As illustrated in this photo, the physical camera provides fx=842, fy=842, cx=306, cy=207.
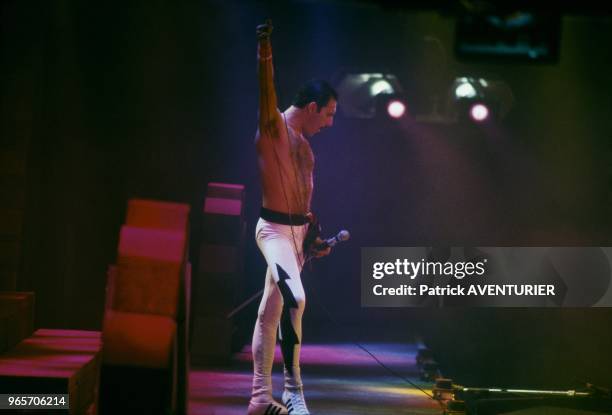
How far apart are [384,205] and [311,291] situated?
1.29 m

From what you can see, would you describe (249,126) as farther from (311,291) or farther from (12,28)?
(12,28)

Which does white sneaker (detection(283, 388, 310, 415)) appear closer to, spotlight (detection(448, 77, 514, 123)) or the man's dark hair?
the man's dark hair

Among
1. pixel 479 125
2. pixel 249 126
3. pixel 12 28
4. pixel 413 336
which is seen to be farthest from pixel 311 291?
pixel 12 28

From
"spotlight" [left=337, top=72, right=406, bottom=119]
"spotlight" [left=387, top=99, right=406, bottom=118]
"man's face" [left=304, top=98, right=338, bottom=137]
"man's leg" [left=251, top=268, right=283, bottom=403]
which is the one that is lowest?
"man's leg" [left=251, top=268, right=283, bottom=403]

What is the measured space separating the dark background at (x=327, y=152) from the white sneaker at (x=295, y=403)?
2673 mm

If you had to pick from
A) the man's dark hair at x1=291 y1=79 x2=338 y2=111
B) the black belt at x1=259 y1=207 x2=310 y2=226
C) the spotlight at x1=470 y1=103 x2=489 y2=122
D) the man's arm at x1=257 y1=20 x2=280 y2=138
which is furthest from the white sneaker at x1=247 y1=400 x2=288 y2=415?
the spotlight at x1=470 y1=103 x2=489 y2=122

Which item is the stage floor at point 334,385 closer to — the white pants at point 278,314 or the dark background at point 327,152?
the white pants at point 278,314

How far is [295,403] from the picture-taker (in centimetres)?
430

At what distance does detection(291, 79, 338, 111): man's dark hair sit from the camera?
15.3 feet

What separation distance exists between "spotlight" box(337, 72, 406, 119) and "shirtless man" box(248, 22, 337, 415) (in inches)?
154

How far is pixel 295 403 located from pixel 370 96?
5.07 meters
